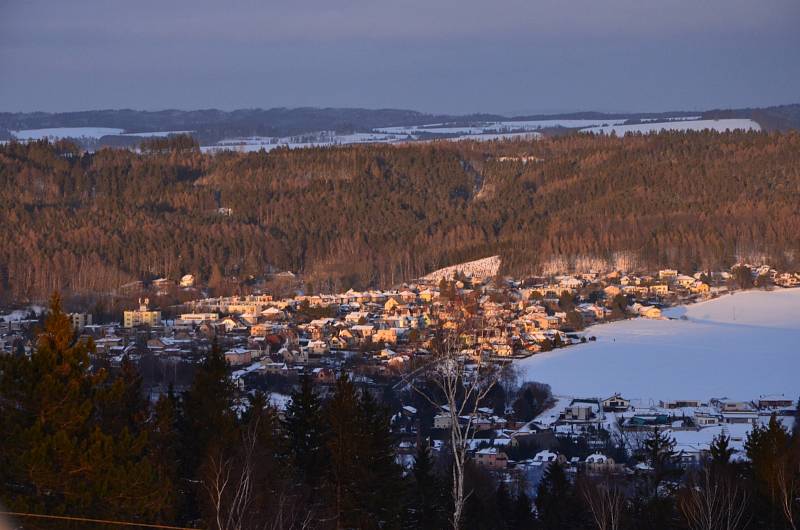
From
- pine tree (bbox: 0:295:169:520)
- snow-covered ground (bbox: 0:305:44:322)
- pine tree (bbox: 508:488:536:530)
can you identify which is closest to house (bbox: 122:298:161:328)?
snow-covered ground (bbox: 0:305:44:322)

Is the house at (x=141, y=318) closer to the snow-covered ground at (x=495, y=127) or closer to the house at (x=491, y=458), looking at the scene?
the house at (x=491, y=458)

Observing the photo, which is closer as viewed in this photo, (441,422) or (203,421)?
(203,421)

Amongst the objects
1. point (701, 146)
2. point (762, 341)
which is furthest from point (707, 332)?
point (701, 146)

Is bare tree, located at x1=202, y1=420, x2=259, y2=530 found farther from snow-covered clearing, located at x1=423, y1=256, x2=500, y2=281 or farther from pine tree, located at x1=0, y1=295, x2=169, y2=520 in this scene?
snow-covered clearing, located at x1=423, y1=256, x2=500, y2=281

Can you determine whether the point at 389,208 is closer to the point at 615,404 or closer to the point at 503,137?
the point at 503,137

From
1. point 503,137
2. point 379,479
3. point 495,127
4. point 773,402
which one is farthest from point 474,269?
point 495,127

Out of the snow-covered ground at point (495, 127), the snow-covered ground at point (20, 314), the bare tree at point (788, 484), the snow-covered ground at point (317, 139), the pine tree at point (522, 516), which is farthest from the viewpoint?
the snow-covered ground at point (495, 127)

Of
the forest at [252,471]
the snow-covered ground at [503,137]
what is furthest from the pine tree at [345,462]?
the snow-covered ground at [503,137]
